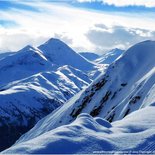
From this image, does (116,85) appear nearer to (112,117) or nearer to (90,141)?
(112,117)

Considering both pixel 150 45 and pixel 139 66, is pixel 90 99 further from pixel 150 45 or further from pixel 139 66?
pixel 150 45

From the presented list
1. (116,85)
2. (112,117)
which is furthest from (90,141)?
(116,85)

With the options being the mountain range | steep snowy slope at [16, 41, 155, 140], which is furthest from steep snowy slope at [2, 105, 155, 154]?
steep snowy slope at [16, 41, 155, 140]

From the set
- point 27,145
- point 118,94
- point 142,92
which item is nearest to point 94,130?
point 27,145

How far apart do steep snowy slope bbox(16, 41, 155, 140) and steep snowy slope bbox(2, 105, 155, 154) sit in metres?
78.5

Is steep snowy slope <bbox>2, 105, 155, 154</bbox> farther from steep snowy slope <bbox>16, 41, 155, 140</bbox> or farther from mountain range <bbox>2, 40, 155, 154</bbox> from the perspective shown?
steep snowy slope <bbox>16, 41, 155, 140</bbox>

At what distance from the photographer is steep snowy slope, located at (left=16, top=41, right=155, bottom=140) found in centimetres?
11485

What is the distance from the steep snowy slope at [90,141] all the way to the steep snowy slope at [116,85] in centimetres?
7851

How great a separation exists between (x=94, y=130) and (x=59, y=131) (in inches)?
107

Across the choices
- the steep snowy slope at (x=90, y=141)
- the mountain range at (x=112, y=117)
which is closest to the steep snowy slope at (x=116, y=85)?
the mountain range at (x=112, y=117)

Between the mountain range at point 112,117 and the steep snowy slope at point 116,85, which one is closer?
the mountain range at point 112,117

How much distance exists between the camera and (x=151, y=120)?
1113 inches

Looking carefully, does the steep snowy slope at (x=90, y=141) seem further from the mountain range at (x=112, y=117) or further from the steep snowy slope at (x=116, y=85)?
the steep snowy slope at (x=116, y=85)

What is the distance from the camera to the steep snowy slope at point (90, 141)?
2011cm
